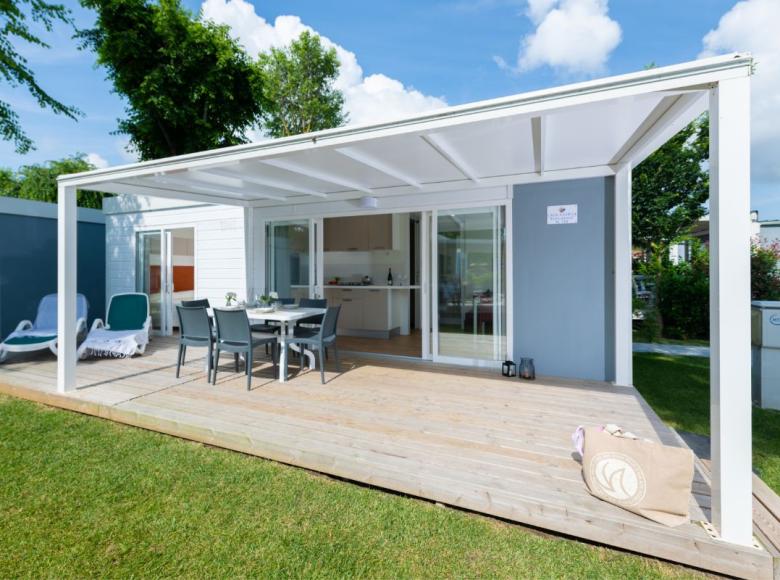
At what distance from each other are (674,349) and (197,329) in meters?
7.61

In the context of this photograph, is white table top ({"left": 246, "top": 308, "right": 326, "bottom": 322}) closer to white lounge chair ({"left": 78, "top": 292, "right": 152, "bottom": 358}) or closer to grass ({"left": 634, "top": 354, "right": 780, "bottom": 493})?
white lounge chair ({"left": 78, "top": 292, "right": 152, "bottom": 358})

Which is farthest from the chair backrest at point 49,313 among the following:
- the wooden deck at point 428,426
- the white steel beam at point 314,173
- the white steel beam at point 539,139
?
the white steel beam at point 539,139

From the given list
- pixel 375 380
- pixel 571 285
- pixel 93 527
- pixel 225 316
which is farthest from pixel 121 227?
pixel 571 285

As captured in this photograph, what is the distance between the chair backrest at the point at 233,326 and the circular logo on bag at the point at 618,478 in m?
3.21

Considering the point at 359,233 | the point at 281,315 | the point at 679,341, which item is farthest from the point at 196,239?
the point at 679,341

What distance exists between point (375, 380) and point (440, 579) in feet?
9.28

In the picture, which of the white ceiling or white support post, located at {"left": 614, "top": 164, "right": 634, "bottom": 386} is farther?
white support post, located at {"left": 614, "top": 164, "right": 634, "bottom": 386}

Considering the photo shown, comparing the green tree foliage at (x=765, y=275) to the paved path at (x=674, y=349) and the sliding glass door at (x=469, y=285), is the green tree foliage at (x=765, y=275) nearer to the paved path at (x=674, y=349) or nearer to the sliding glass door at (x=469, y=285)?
the paved path at (x=674, y=349)

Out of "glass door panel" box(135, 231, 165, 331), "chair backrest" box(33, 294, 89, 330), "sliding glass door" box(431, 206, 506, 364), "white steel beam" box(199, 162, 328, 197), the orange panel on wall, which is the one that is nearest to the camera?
"white steel beam" box(199, 162, 328, 197)

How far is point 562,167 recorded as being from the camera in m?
4.37

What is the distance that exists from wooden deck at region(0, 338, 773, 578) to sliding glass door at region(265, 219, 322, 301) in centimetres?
162

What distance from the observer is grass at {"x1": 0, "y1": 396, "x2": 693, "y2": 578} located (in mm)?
1857

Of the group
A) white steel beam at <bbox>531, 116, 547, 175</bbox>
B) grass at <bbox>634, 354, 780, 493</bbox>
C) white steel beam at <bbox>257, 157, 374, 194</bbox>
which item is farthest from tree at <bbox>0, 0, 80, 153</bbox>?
grass at <bbox>634, 354, 780, 493</bbox>

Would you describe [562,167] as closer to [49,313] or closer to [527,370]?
[527,370]
